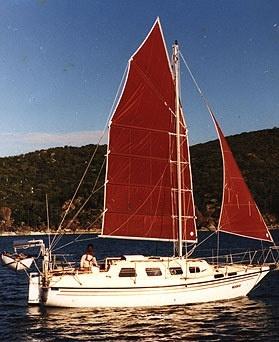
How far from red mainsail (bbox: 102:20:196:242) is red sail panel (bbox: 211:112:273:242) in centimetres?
202

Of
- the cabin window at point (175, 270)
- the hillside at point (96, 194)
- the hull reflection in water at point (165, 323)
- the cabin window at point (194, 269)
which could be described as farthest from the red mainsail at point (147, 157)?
the hillside at point (96, 194)

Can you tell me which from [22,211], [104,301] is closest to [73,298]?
[104,301]

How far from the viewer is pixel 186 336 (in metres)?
26.2

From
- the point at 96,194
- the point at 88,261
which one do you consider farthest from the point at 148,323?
the point at 96,194

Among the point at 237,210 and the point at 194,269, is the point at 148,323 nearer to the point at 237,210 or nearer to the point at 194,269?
the point at 194,269

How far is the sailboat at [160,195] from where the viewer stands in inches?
1262

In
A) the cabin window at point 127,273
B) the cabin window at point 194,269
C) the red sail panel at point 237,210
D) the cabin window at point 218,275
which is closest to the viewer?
the cabin window at point 127,273

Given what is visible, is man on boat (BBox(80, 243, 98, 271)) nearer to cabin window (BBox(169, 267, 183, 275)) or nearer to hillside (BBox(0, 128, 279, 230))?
cabin window (BBox(169, 267, 183, 275))

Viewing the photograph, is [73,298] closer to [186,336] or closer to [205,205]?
[186,336]

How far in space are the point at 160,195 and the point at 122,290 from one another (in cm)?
604

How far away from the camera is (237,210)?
3356 centimetres

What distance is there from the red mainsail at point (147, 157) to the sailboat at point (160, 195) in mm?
56

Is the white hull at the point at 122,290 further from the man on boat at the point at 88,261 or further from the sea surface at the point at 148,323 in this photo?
the man on boat at the point at 88,261

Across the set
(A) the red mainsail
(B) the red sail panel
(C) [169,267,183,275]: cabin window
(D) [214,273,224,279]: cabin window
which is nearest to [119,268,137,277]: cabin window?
(C) [169,267,183,275]: cabin window
